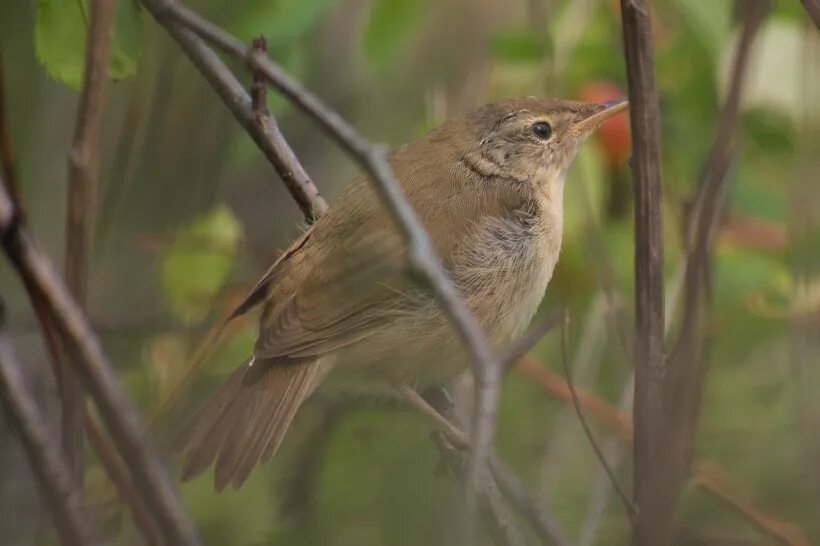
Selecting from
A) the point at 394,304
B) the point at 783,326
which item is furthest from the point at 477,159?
the point at 783,326

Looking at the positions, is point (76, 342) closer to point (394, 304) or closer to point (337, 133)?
point (337, 133)

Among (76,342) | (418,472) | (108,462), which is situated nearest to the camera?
(76,342)

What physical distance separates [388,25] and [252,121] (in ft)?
1.29

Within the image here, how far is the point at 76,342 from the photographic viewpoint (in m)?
1.21

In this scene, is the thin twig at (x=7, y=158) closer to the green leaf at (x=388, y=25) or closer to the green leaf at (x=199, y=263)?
the green leaf at (x=388, y=25)

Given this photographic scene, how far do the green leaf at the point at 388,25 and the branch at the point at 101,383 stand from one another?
153 centimetres

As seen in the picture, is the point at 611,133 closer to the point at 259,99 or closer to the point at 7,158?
the point at 259,99

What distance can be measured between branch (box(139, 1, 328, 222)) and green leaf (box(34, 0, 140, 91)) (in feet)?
0.64

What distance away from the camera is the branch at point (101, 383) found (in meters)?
1.20

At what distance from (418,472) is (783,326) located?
1048 mm

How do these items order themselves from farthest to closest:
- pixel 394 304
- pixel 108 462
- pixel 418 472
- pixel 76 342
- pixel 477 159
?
pixel 477 159 < pixel 394 304 < pixel 418 472 < pixel 108 462 < pixel 76 342

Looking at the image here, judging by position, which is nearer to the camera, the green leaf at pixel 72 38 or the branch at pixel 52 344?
the branch at pixel 52 344

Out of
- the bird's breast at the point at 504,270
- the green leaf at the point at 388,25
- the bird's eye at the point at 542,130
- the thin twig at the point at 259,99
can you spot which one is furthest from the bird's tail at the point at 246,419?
the bird's eye at the point at 542,130

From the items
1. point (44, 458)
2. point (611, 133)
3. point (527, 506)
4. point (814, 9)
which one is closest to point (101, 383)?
point (44, 458)
